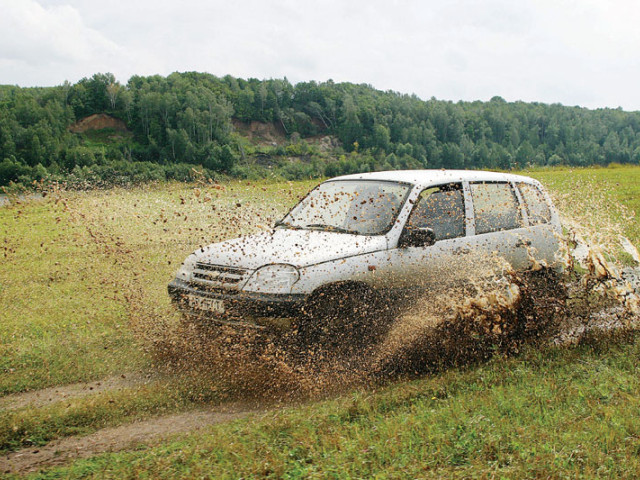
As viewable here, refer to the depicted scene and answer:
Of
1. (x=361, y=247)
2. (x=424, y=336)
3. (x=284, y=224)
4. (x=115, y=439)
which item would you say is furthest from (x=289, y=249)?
(x=115, y=439)

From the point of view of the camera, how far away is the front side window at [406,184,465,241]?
234 inches

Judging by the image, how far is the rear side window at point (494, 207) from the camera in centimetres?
640

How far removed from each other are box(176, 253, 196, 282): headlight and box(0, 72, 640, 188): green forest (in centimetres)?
5473

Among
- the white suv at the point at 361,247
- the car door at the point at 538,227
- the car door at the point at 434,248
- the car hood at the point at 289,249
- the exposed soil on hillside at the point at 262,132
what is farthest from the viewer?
the exposed soil on hillside at the point at 262,132

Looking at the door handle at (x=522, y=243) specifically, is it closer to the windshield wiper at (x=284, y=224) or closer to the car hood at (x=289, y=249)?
the car hood at (x=289, y=249)

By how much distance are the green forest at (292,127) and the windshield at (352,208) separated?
5358 cm

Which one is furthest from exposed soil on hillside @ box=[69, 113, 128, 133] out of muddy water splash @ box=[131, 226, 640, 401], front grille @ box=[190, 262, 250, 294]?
muddy water splash @ box=[131, 226, 640, 401]

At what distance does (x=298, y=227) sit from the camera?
6145mm

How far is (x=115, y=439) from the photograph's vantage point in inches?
167

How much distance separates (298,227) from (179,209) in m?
2.42

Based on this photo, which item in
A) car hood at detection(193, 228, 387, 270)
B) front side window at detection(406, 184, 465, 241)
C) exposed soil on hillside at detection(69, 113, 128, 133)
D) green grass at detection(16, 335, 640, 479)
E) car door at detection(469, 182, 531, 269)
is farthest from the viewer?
exposed soil on hillside at detection(69, 113, 128, 133)

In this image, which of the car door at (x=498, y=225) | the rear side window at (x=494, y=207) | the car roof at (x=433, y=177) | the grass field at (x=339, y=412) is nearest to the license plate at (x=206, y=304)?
the grass field at (x=339, y=412)

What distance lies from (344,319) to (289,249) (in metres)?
0.87

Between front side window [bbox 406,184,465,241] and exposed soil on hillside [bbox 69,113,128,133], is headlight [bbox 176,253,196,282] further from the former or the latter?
exposed soil on hillside [bbox 69,113,128,133]
